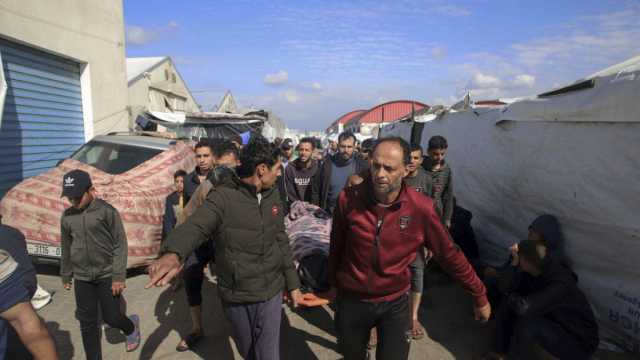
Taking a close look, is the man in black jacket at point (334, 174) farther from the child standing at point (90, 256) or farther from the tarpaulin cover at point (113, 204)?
the tarpaulin cover at point (113, 204)

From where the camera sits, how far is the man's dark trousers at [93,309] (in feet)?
9.39

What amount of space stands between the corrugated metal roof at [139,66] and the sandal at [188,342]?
12.9m

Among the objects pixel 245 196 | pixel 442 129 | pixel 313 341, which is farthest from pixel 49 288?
pixel 442 129

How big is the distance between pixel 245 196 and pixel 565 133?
367 cm

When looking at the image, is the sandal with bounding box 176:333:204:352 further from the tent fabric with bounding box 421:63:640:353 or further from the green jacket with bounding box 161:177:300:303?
the tent fabric with bounding box 421:63:640:353

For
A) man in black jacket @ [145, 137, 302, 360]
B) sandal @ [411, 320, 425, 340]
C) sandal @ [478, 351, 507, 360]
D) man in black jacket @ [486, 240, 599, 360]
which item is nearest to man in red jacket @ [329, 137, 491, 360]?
man in black jacket @ [145, 137, 302, 360]

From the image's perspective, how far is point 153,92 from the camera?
15633 millimetres

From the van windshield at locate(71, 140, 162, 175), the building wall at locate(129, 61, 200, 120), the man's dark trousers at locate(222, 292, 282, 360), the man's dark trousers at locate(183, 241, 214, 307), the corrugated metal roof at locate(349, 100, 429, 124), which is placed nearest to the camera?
the man's dark trousers at locate(222, 292, 282, 360)

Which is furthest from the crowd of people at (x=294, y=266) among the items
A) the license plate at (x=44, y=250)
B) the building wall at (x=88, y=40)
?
the building wall at (x=88, y=40)

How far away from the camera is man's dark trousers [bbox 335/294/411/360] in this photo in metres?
2.21

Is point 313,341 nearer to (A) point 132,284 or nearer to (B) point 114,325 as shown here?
(B) point 114,325

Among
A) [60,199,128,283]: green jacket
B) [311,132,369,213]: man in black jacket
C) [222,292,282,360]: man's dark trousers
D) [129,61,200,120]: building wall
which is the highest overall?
[129,61,200,120]: building wall

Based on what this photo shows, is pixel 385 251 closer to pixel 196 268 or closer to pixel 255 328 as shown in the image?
pixel 255 328

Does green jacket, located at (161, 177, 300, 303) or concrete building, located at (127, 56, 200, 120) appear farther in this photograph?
concrete building, located at (127, 56, 200, 120)
